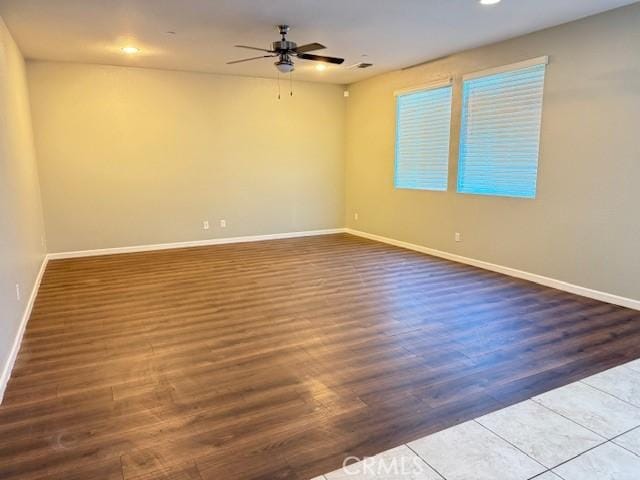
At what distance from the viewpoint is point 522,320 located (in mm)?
3637

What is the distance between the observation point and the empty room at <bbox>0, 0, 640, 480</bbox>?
2146 mm


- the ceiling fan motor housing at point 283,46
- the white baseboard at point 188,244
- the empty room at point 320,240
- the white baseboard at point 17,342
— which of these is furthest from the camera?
the white baseboard at point 188,244

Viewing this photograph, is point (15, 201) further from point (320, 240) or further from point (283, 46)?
point (320, 240)

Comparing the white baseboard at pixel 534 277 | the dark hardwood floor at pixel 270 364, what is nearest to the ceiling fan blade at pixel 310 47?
the dark hardwood floor at pixel 270 364

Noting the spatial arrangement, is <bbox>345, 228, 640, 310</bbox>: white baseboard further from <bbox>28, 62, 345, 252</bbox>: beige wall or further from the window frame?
<bbox>28, 62, 345, 252</bbox>: beige wall

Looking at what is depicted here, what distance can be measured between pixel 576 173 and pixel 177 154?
528cm

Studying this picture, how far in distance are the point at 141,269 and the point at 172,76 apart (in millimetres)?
2939

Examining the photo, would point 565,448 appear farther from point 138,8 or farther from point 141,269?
point 141,269

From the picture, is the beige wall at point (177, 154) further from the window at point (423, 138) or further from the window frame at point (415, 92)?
the window at point (423, 138)

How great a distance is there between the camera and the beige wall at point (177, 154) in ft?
19.4

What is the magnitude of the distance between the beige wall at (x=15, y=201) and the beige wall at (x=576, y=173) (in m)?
4.81

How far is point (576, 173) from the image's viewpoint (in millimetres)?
4281

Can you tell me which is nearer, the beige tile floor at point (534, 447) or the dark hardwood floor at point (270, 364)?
the beige tile floor at point (534, 447)

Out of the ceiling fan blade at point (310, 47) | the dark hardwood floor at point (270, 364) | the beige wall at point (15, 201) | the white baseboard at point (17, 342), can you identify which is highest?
the ceiling fan blade at point (310, 47)
